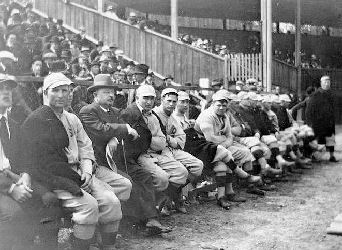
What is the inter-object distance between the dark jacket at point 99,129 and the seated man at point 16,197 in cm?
93

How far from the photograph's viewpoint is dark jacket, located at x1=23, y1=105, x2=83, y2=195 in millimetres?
4855

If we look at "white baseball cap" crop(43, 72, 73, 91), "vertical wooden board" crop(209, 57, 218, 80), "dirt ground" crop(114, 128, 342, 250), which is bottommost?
"dirt ground" crop(114, 128, 342, 250)

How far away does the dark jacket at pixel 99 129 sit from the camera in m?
5.85

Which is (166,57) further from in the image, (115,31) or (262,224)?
(262,224)

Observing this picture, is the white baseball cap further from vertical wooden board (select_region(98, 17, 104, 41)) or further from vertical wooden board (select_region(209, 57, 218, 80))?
vertical wooden board (select_region(98, 17, 104, 41))

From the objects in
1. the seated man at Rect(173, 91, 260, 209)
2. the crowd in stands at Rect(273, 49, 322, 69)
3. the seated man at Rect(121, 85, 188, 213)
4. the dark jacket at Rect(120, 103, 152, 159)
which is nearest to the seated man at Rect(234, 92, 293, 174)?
the seated man at Rect(173, 91, 260, 209)

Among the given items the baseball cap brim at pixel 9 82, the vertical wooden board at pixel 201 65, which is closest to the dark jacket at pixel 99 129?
the baseball cap brim at pixel 9 82

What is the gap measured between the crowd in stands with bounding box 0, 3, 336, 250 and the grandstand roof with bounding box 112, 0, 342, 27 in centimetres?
1074

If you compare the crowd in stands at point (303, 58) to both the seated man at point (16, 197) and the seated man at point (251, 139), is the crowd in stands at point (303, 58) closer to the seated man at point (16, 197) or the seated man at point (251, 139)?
the seated man at point (251, 139)

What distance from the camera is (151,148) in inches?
276

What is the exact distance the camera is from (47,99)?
518cm

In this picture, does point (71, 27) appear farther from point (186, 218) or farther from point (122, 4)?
point (186, 218)

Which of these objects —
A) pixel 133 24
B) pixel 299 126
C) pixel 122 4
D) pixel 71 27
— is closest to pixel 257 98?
pixel 299 126

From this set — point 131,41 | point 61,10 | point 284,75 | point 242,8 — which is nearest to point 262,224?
point 131,41
